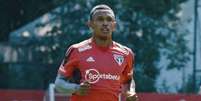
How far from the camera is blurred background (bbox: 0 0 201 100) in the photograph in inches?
833

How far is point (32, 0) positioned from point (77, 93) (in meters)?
19.1

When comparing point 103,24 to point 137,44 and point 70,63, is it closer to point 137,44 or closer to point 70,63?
point 70,63

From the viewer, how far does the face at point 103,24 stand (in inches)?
234

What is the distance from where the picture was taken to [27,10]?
2520cm

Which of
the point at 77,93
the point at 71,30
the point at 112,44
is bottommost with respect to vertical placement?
the point at 77,93

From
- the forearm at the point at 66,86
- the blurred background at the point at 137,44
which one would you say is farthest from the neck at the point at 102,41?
the blurred background at the point at 137,44

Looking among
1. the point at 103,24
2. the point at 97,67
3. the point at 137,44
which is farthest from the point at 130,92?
the point at 137,44

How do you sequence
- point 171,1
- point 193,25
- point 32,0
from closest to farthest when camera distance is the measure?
1. point 171,1
2. point 193,25
3. point 32,0

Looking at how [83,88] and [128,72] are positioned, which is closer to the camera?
[83,88]

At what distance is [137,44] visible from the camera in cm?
2138

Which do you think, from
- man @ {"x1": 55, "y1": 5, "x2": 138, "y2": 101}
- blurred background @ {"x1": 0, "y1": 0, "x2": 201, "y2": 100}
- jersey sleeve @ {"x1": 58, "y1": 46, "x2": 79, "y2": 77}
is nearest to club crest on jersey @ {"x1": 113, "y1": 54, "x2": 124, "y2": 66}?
man @ {"x1": 55, "y1": 5, "x2": 138, "y2": 101}

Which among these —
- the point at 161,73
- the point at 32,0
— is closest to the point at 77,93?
the point at 161,73

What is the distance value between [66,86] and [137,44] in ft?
50.6

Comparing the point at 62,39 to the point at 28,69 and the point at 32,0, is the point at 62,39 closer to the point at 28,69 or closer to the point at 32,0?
the point at 28,69
